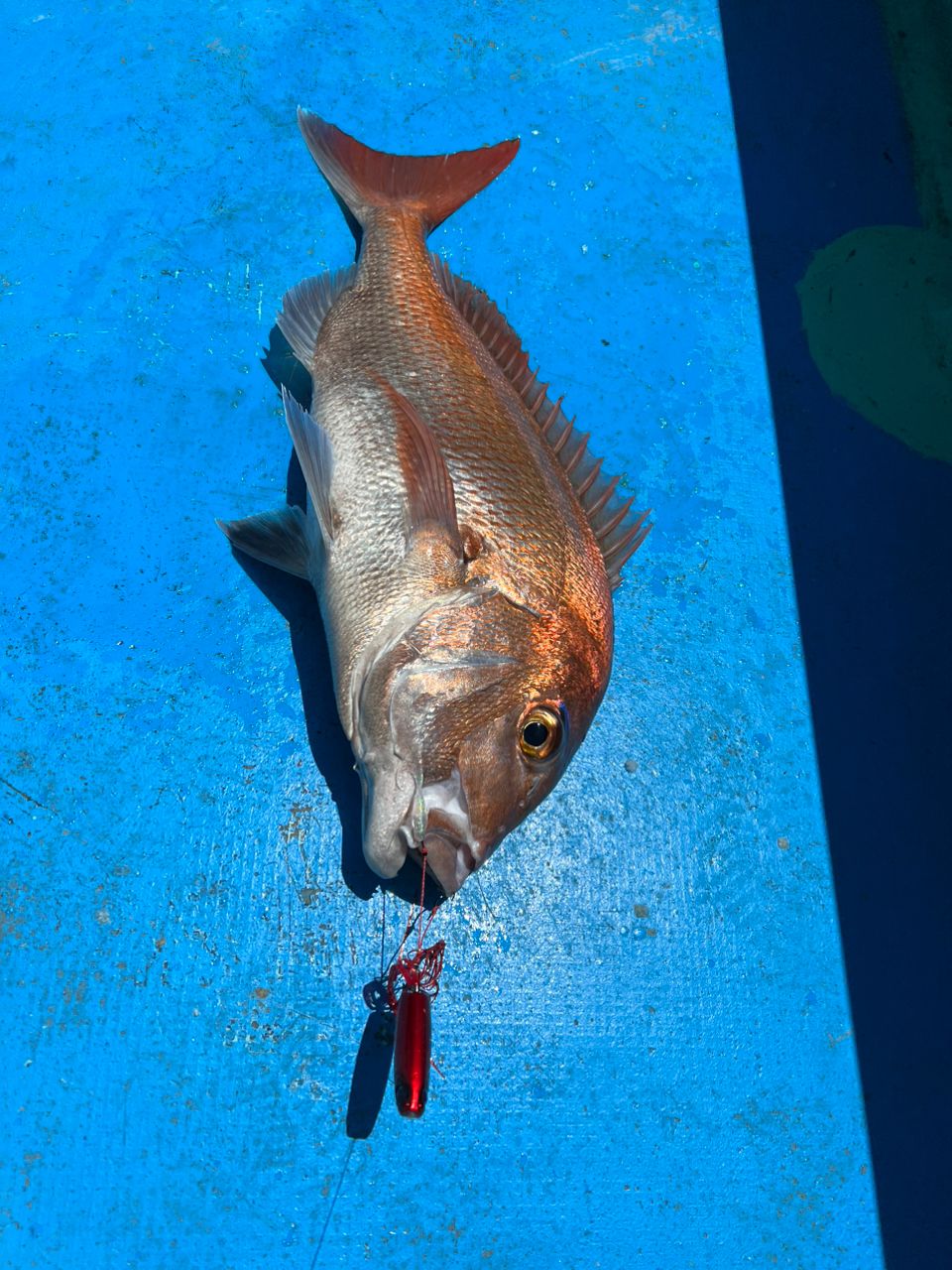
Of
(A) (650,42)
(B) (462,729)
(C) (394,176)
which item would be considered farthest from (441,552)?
(A) (650,42)

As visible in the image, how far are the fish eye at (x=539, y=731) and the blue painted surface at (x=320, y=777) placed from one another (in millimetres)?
415

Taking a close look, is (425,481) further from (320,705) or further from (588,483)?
(320,705)

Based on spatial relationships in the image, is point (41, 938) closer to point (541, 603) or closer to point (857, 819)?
point (541, 603)

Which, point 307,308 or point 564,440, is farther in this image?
point 307,308

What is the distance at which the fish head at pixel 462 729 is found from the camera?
5.47ft

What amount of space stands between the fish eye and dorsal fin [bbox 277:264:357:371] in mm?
961

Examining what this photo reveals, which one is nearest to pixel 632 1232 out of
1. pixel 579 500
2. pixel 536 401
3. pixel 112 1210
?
pixel 112 1210

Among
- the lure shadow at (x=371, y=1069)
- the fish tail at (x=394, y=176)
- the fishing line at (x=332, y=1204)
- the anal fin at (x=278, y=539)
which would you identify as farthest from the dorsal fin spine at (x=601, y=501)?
the fishing line at (x=332, y=1204)

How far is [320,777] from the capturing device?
2.00 m

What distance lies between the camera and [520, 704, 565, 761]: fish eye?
1.69m

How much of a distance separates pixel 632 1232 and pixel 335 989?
0.73 meters

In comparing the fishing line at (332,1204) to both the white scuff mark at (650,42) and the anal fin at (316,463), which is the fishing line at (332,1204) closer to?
the anal fin at (316,463)

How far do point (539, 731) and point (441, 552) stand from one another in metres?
0.37

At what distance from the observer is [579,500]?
6.39 feet
